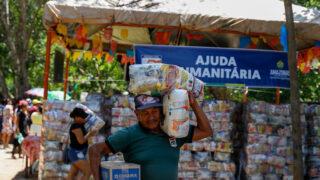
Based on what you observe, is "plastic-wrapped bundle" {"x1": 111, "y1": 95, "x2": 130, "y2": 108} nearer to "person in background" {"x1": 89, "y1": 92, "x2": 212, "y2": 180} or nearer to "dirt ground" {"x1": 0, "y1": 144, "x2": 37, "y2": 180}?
"dirt ground" {"x1": 0, "y1": 144, "x2": 37, "y2": 180}

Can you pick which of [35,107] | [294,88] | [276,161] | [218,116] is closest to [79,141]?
[218,116]

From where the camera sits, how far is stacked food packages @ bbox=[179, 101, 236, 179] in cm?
777

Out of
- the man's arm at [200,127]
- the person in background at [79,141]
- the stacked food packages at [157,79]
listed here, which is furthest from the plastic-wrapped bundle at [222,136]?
the man's arm at [200,127]

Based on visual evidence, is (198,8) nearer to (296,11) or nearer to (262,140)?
(296,11)

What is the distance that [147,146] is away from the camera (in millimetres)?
3074

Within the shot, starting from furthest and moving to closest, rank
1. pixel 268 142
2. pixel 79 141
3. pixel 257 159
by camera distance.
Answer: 1. pixel 268 142
2. pixel 257 159
3. pixel 79 141

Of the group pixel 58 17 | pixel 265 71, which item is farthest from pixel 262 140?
pixel 58 17

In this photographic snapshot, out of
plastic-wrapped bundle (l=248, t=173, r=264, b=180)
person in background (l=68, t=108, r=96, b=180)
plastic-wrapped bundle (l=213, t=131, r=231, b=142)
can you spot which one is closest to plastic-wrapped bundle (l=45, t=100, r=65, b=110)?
person in background (l=68, t=108, r=96, b=180)

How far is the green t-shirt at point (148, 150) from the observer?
3.04 m

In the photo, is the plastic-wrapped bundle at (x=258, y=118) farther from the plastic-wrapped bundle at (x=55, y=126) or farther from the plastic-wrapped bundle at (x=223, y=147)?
the plastic-wrapped bundle at (x=55, y=126)

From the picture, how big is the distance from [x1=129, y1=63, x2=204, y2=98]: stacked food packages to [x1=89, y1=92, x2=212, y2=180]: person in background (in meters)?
0.17

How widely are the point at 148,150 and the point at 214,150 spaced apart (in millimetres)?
4944

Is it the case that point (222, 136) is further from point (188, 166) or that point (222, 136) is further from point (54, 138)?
point (54, 138)

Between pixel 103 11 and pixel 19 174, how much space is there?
15.9 feet
